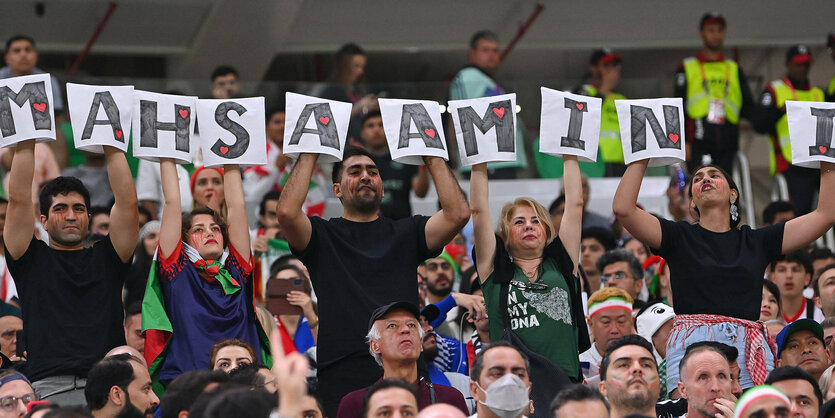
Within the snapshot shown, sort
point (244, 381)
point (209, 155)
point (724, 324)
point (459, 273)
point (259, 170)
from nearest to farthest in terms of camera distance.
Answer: point (244, 381), point (724, 324), point (209, 155), point (459, 273), point (259, 170)

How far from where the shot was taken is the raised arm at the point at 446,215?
7402mm

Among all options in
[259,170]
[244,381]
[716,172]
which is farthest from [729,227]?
[259,170]

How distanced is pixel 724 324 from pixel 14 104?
3.98 metres

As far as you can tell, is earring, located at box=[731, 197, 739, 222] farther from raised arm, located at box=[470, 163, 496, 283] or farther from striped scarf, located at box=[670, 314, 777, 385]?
raised arm, located at box=[470, 163, 496, 283]

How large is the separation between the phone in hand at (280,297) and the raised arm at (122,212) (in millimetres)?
1397

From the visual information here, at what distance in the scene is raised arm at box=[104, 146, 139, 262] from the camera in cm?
753

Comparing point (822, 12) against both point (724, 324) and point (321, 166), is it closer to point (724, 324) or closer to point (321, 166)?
point (321, 166)

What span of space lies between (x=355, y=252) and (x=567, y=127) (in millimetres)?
1477

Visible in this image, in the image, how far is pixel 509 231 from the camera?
302 inches

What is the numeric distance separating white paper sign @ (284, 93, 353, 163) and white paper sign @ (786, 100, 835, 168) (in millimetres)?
2536

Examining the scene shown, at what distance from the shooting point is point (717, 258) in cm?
742

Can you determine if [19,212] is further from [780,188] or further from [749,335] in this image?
[780,188]

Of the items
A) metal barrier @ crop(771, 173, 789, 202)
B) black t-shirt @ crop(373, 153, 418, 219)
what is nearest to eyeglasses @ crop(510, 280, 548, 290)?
black t-shirt @ crop(373, 153, 418, 219)

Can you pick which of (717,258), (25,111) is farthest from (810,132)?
(25,111)
